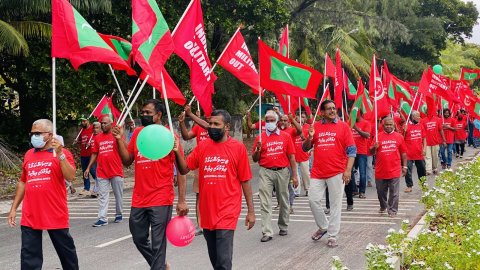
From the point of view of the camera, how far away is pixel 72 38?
6.53m

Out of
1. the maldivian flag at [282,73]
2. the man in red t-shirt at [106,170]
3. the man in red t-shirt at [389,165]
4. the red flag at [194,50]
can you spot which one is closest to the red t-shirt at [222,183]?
the red flag at [194,50]

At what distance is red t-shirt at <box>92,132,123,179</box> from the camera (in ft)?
34.6

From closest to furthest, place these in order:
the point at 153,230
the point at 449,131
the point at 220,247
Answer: the point at 220,247 < the point at 153,230 < the point at 449,131

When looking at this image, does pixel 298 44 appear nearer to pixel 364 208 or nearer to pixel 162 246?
pixel 364 208

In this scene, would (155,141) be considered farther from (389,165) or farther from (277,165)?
(389,165)

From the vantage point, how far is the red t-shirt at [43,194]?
6.03 meters

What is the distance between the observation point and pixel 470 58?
72.9 m

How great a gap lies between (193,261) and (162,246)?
5.58 feet

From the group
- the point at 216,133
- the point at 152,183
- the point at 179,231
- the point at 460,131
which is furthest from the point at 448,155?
the point at 179,231

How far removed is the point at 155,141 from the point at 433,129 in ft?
46.4

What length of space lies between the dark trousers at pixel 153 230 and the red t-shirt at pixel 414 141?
31.3 ft

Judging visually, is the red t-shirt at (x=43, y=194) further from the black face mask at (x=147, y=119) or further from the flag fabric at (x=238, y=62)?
the flag fabric at (x=238, y=62)

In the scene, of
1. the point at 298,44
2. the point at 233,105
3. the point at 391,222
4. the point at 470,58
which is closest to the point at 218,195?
the point at 391,222

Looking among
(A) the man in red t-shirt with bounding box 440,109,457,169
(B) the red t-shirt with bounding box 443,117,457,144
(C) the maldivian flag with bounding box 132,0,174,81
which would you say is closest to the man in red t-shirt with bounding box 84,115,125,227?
(C) the maldivian flag with bounding box 132,0,174,81
